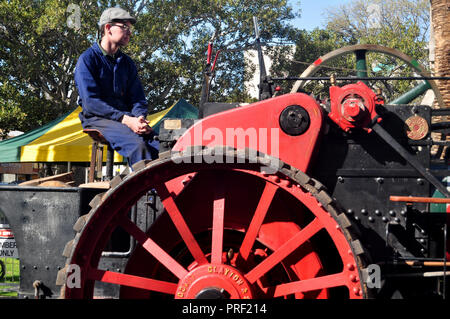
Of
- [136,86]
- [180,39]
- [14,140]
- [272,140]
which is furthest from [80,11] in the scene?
[272,140]

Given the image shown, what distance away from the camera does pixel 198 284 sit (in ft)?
7.60

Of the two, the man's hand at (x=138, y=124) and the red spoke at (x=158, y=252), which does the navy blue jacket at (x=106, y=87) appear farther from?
the red spoke at (x=158, y=252)

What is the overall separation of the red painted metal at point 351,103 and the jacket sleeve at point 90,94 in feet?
4.68

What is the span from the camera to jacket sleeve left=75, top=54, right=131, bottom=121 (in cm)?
328

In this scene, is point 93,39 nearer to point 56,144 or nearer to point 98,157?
point 56,144

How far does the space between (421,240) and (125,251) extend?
5.72 ft

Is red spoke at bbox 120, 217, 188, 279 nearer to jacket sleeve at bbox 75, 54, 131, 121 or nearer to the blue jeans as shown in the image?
the blue jeans

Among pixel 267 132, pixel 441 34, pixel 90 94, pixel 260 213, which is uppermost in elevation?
pixel 441 34

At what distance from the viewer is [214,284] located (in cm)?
230

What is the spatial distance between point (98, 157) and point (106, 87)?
3.28ft

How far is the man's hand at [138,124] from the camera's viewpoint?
3141mm

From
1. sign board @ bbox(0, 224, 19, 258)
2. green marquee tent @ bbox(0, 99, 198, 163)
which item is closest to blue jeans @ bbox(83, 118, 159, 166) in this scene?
sign board @ bbox(0, 224, 19, 258)

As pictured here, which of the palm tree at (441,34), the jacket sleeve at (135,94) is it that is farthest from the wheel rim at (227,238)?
the palm tree at (441,34)

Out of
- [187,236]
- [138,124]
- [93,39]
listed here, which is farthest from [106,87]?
[93,39]
